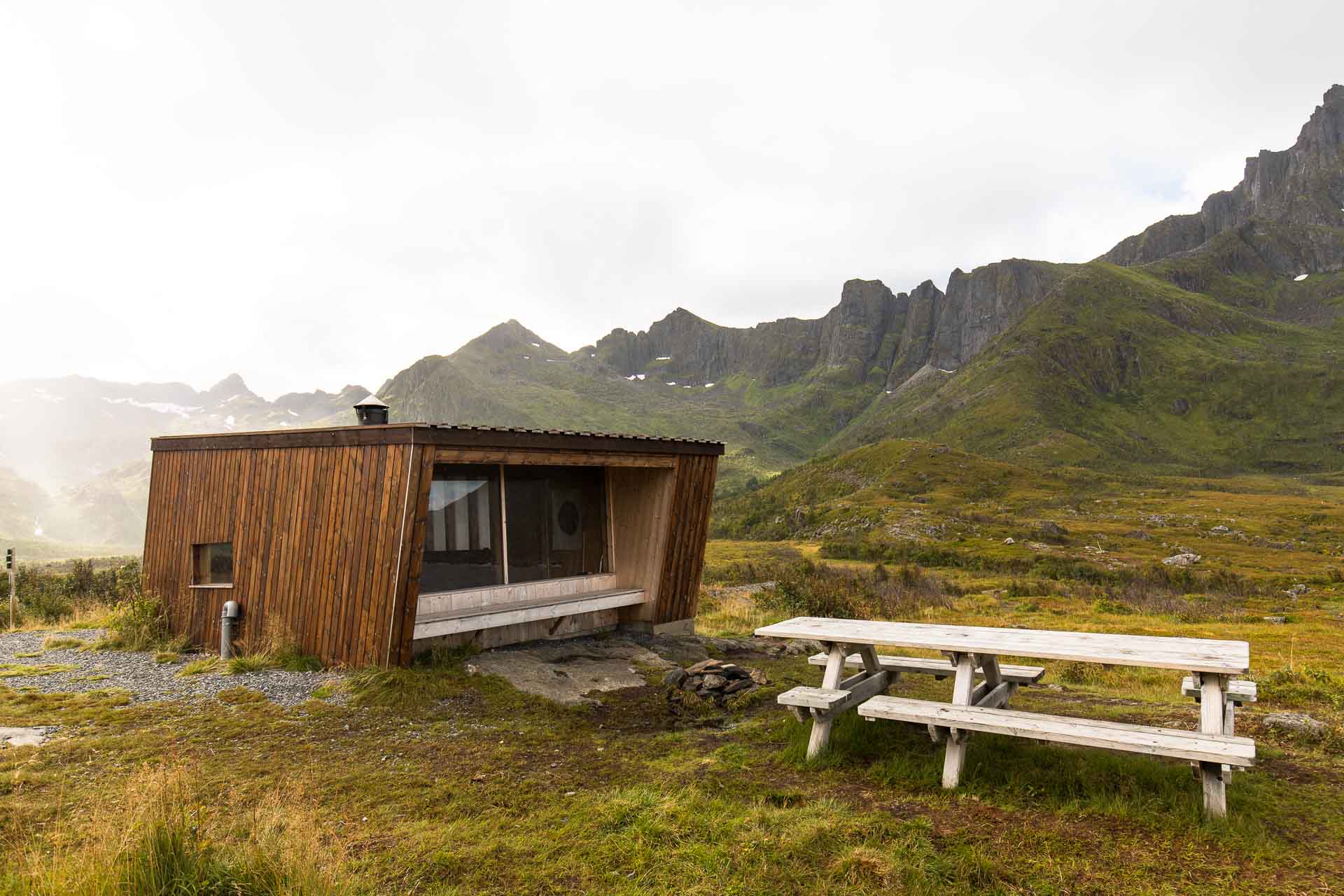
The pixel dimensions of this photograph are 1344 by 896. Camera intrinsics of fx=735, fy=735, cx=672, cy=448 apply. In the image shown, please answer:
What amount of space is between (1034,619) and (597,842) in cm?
1443

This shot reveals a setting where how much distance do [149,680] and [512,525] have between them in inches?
168

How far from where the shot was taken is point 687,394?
198 m

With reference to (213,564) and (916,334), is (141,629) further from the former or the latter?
(916,334)

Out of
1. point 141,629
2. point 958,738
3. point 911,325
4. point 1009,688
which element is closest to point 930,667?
point 1009,688

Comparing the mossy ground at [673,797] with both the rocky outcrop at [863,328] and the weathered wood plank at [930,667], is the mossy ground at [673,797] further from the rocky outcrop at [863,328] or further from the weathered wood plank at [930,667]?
the rocky outcrop at [863,328]

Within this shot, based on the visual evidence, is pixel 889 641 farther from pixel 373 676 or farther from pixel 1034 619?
pixel 1034 619

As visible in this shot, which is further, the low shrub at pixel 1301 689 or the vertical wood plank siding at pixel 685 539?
the vertical wood plank siding at pixel 685 539

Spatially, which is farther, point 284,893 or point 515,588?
point 515,588

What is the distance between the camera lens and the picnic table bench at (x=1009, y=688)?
4.05 meters

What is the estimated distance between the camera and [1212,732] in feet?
13.6

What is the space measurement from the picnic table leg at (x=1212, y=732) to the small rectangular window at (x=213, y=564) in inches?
384

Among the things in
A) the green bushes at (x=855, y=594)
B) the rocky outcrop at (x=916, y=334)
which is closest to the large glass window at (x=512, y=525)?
the green bushes at (x=855, y=594)

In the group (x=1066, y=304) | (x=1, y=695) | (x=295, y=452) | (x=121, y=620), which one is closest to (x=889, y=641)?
(x=295, y=452)

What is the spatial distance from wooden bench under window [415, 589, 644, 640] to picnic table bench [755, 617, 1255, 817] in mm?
3980
